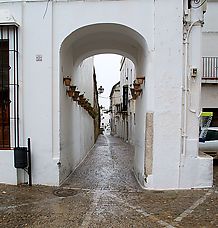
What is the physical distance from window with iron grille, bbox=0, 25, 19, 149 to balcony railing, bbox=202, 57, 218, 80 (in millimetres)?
10370

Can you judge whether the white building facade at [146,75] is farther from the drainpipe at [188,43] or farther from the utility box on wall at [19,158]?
the utility box on wall at [19,158]

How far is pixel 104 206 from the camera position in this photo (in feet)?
17.9

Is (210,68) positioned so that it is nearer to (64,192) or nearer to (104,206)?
(64,192)

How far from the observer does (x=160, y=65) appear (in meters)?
6.62

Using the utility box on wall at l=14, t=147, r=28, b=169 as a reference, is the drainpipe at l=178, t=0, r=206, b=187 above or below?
above

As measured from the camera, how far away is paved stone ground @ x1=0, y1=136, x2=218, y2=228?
463 cm

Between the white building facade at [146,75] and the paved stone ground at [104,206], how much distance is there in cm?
51

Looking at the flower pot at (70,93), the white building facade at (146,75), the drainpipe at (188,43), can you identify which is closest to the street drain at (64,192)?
the white building facade at (146,75)

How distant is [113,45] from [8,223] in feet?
21.1

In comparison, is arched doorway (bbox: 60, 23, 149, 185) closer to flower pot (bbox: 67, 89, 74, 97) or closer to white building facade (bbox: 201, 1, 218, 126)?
flower pot (bbox: 67, 89, 74, 97)

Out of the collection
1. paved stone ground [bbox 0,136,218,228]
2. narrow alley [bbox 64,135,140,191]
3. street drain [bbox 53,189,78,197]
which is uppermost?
paved stone ground [bbox 0,136,218,228]

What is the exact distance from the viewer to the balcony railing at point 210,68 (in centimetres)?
1443

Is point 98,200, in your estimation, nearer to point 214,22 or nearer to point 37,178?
point 37,178

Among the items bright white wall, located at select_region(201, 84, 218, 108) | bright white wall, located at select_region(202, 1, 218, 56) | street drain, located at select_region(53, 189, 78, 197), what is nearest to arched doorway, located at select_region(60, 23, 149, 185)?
street drain, located at select_region(53, 189, 78, 197)
